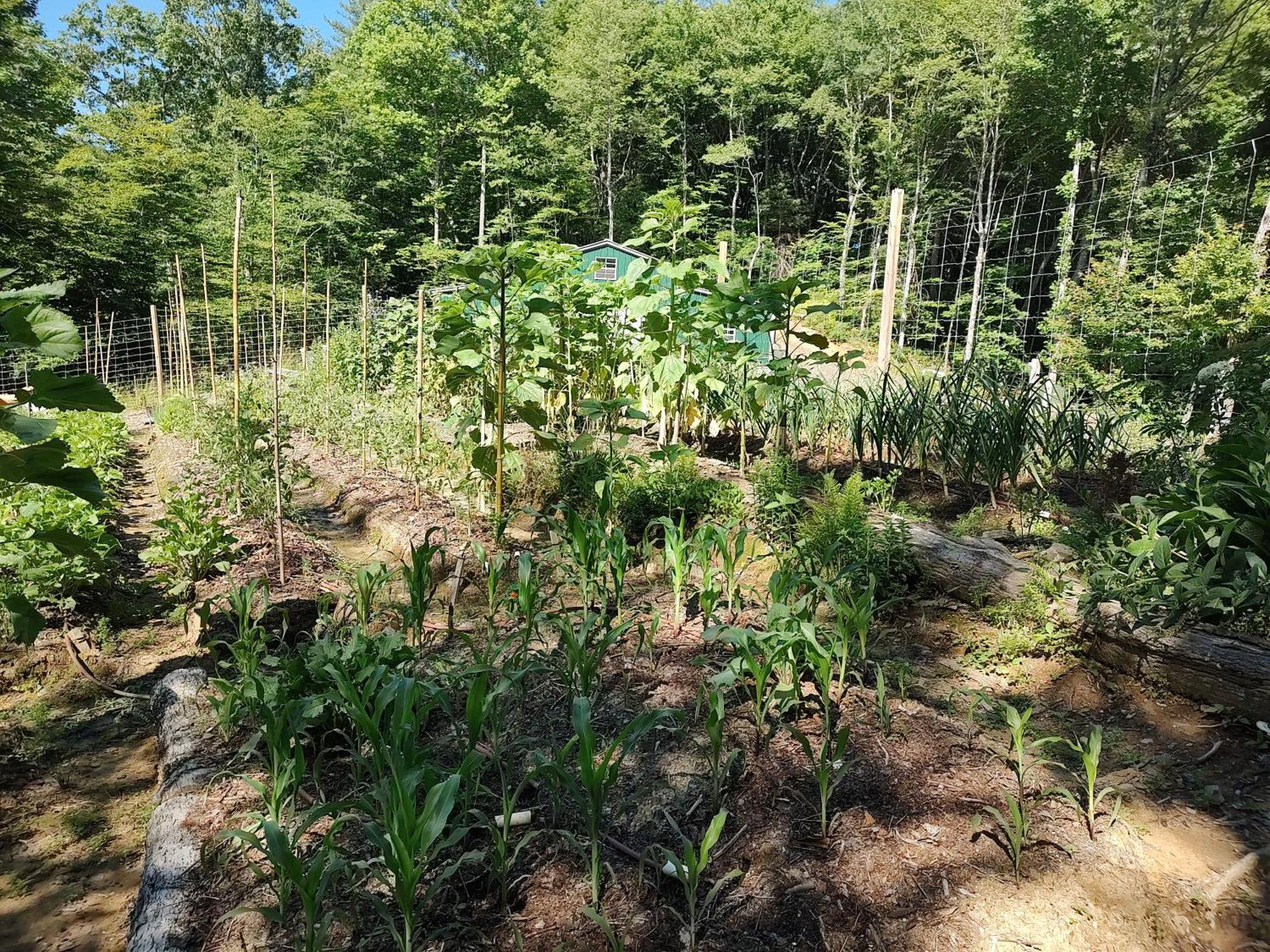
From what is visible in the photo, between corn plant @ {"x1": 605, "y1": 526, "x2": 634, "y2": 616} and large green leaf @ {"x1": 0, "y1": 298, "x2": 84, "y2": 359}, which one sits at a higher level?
large green leaf @ {"x1": 0, "y1": 298, "x2": 84, "y2": 359}

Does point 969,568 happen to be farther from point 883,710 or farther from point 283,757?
point 283,757

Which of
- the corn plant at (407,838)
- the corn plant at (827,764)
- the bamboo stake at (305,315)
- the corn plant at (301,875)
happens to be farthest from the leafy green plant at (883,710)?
the bamboo stake at (305,315)

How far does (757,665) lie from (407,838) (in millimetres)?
1044

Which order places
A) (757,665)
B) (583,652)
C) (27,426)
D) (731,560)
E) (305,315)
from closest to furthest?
(27,426) → (757,665) → (583,652) → (731,560) → (305,315)

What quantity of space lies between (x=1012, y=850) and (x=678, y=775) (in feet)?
2.71

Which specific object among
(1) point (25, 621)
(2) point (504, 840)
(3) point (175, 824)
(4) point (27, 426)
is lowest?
(3) point (175, 824)

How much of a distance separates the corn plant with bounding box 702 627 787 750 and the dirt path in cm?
170

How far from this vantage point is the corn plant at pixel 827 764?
168 cm

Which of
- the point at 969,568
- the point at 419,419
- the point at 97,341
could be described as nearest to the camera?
the point at 969,568

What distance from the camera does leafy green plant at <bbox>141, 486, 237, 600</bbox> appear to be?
341 centimetres

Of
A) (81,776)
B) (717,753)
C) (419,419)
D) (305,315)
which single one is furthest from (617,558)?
(305,315)

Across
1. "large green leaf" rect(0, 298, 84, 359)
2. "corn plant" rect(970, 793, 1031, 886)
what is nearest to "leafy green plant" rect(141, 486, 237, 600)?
"large green leaf" rect(0, 298, 84, 359)

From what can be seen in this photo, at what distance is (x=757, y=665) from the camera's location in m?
1.98

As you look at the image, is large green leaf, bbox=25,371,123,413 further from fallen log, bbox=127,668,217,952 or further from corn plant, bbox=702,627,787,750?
corn plant, bbox=702,627,787,750
